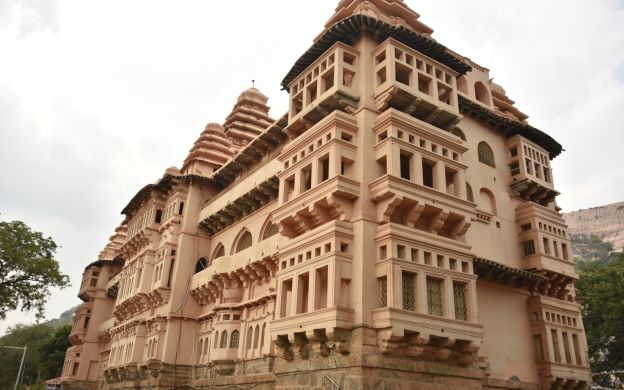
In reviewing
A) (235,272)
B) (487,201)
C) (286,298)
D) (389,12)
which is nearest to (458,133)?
(487,201)

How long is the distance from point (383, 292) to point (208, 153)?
19.8 meters

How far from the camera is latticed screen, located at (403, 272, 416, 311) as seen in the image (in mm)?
13875

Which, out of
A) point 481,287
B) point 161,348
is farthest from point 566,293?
point 161,348

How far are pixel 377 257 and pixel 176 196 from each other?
17740mm

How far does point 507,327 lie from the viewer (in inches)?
752

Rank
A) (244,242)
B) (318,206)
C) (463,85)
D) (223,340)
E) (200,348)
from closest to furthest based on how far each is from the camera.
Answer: (318,206) → (223,340) → (463,85) → (200,348) → (244,242)

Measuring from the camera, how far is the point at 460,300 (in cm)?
1519

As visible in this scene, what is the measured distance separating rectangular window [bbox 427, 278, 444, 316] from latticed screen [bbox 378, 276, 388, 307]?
136cm

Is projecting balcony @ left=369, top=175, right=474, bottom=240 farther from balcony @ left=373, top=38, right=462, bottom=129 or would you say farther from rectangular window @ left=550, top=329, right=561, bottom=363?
rectangular window @ left=550, top=329, right=561, bottom=363

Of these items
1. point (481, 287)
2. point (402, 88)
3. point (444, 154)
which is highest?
point (402, 88)

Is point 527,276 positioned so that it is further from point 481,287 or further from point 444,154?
point 444,154

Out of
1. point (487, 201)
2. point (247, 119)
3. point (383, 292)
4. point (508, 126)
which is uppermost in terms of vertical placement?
point (247, 119)

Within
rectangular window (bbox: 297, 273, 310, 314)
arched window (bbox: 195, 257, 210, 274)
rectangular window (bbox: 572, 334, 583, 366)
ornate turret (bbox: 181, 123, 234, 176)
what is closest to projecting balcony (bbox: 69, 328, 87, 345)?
ornate turret (bbox: 181, 123, 234, 176)

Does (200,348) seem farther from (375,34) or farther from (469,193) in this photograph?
(375,34)
